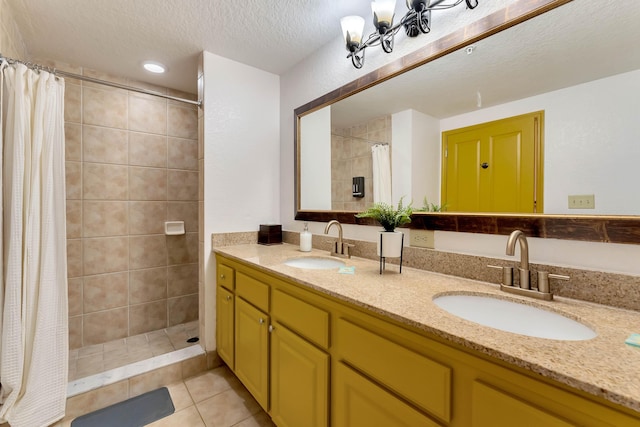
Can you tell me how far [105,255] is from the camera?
222 cm

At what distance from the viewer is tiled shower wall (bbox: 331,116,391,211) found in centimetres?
156

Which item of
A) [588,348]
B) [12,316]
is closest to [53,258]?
[12,316]

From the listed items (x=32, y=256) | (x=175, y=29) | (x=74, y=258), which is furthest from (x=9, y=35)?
(x=74, y=258)

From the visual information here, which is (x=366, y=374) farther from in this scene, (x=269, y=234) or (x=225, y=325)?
(x=269, y=234)

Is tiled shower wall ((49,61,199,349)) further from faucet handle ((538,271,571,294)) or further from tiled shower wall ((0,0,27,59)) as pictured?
faucet handle ((538,271,571,294))

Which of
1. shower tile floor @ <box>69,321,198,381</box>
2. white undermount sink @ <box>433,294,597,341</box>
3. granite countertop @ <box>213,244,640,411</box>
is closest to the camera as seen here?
granite countertop @ <box>213,244,640,411</box>

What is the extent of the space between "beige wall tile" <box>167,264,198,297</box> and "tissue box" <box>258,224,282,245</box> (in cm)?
95

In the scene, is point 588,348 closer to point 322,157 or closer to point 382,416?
point 382,416

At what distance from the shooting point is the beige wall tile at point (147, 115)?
2.32 meters

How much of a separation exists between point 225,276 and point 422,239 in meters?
1.25

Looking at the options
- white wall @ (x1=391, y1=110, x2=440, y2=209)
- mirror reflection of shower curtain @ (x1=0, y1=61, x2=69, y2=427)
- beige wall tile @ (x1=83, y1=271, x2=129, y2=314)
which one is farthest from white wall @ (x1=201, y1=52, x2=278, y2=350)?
white wall @ (x1=391, y1=110, x2=440, y2=209)

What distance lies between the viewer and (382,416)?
0.80 m

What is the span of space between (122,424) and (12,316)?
2.59 ft

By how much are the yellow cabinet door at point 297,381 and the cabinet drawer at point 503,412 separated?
0.52m
